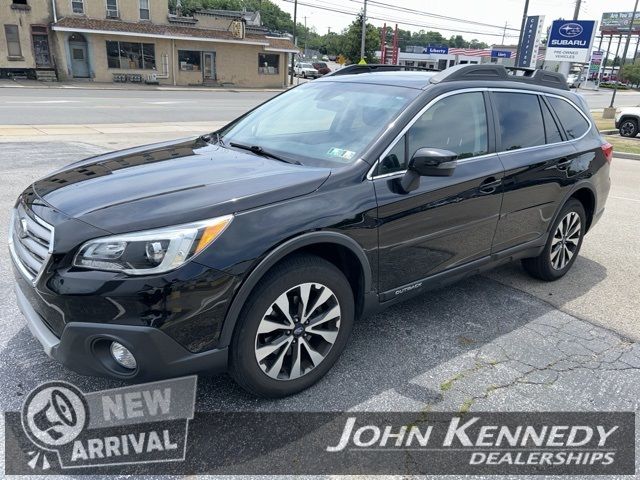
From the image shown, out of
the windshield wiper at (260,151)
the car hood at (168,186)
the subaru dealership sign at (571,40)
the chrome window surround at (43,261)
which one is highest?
the subaru dealership sign at (571,40)

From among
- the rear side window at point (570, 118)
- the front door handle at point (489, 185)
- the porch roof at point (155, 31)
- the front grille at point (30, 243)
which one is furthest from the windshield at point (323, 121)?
the porch roof at point (155, 31)

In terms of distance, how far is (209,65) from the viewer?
38906 millimetres

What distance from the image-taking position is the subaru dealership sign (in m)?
21.9

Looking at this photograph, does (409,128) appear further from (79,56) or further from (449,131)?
(79,56)

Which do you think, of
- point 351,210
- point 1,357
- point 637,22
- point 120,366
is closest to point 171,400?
point 120,366

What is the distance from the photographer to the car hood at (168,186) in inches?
98.7

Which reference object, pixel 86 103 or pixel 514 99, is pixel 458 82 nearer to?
pixel 514 99

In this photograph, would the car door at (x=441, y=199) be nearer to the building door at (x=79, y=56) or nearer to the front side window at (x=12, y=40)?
the front side window at (x=12, y=40)

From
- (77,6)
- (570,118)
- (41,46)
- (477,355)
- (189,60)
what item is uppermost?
(77,6)

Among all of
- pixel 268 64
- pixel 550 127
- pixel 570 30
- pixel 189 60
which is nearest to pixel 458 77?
pixel 550 127

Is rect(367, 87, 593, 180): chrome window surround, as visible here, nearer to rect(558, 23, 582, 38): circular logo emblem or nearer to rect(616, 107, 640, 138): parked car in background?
rect(616, 107, 640, 138): parked car in background

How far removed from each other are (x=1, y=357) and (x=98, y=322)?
1.27 metres

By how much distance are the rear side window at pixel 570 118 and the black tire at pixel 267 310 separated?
9.20 feet

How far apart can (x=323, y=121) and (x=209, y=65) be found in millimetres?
38058
